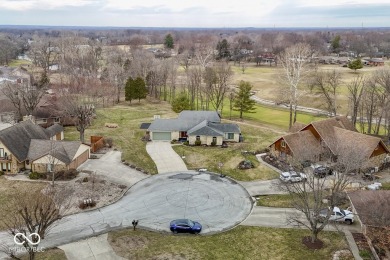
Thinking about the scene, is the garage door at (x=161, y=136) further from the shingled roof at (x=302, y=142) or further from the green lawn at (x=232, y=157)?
the shingled roof at (x=302, y=142)

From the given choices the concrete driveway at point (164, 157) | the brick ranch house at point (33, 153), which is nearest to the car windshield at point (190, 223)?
the concrete driveway at point (164, 157)

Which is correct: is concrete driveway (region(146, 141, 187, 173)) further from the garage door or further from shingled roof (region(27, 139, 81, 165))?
shingled roof (region(27, 139, 81, 165))

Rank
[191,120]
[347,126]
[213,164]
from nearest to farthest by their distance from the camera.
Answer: [213,164] → [347,126] → [191,120]

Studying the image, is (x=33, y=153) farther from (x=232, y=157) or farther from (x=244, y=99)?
(x=244, y=99)

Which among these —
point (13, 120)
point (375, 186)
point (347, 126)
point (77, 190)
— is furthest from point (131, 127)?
point (375, 186)

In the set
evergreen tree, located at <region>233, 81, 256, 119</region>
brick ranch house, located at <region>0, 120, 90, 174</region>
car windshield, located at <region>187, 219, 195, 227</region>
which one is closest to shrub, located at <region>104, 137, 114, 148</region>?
brick ranch house, located at <region>0, 120, 90, 174</region>

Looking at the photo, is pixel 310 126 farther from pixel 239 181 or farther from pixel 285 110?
pixel 285 110
